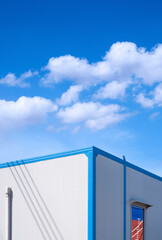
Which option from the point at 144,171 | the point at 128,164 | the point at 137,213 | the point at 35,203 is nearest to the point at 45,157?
the point at 35,203

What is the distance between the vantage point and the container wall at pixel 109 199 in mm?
10359

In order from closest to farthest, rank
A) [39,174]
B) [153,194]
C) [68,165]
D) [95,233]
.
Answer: [95,233], [68,165], [39,174], [153,194]

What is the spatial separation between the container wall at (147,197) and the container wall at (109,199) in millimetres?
721

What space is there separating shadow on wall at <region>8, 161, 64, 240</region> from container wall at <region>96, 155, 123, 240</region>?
1428 millimetres

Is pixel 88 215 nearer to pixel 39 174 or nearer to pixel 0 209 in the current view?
pixel 39 174

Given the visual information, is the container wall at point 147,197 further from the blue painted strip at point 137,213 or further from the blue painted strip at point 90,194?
the blue painted strip at point 90,194

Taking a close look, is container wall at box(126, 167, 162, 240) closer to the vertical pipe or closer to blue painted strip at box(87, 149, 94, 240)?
blue painted strip at box(87, 149, 94, 240)

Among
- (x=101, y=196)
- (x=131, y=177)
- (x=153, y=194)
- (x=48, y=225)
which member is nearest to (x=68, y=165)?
(x=101, y=196)

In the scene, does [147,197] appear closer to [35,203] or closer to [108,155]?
[108,155]

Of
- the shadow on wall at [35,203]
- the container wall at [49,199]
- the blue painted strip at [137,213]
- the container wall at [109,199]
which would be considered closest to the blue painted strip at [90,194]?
the container wall at [49,199]

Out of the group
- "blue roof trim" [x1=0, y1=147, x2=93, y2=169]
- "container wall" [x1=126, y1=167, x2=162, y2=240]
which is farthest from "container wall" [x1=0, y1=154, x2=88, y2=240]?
"container wall" [x1=126, y1=167, x2=162, y2=240]

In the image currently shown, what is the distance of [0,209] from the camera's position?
12523mm

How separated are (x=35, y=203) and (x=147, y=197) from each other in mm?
5055

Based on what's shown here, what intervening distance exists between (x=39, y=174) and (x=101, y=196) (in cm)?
243
